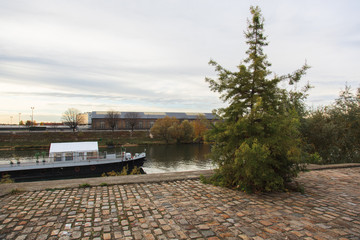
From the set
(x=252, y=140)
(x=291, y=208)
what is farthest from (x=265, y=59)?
(x=291, y=208)

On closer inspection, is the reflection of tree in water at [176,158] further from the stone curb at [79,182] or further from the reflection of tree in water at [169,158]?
the stone curb at [79,182]

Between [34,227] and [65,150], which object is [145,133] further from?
[34,227]

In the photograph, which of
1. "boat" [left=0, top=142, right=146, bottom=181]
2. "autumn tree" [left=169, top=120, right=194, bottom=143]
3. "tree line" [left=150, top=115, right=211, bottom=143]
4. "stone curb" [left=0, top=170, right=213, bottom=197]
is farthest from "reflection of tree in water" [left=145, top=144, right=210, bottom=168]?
"stone curb" [left=0, top=170, right=213, bottom=197]

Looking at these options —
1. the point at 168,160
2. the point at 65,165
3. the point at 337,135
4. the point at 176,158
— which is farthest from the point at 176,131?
the point at 337,135

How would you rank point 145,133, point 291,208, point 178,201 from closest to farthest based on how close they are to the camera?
point 291,208
point 178,201
point 145,133

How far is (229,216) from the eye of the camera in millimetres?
5008

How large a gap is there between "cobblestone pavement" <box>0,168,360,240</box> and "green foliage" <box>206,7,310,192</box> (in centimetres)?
63

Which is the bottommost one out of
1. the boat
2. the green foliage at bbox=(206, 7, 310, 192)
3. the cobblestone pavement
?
the boat

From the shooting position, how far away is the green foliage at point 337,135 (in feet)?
48.3

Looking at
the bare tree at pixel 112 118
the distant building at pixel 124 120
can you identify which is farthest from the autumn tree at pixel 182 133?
the bare tree at pixel 112 118

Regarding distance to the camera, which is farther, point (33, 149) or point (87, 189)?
point (33, 149)

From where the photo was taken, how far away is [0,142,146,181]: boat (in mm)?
24267

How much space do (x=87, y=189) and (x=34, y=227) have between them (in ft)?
8.67

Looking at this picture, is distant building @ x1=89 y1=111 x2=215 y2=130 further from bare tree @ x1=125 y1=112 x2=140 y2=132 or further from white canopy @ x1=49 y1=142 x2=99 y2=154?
white canopy @ x1=49 y1=142 x2=99 y2=154
